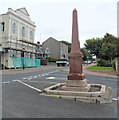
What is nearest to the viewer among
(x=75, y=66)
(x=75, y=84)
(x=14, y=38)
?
(x=75, y=84)

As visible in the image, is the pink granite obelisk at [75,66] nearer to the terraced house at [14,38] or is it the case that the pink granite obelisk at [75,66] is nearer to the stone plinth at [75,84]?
the stone plinth at [75,84]

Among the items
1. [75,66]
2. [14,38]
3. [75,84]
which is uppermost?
[14,38]

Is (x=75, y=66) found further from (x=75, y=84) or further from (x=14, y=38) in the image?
(x=14, y=38)

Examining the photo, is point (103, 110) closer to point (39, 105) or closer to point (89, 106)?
point (89, 106)

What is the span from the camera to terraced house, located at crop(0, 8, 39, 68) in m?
27.4

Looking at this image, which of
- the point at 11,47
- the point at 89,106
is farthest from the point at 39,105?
the point at 11,47

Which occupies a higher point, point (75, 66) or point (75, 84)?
point (75, 66)

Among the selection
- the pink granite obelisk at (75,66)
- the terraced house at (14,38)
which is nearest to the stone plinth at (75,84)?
the pink granite obelisk at (75,66)

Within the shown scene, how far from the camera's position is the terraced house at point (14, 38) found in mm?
27359

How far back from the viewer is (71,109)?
15.5 ft

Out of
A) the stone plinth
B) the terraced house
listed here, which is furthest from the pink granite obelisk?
the terraced house

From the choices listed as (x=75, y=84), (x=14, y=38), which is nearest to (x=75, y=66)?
(x=75, y=84)

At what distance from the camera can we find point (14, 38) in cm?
2931

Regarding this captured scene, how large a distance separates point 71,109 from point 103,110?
1092mm
